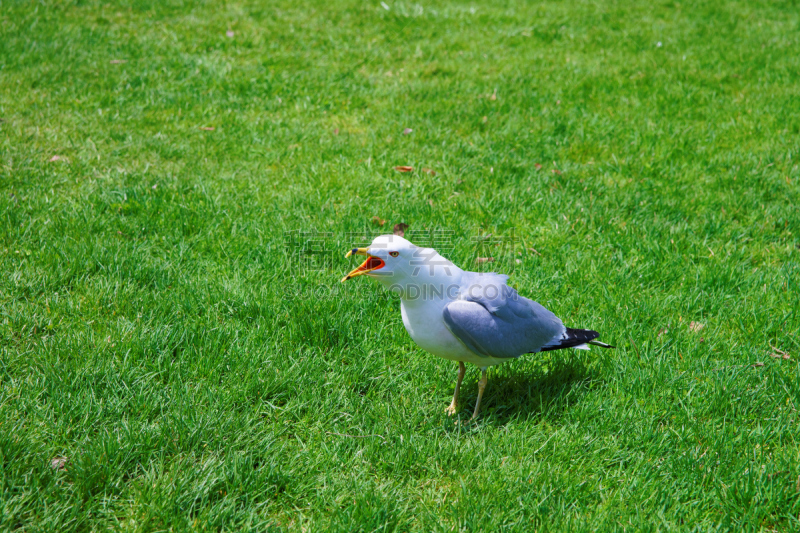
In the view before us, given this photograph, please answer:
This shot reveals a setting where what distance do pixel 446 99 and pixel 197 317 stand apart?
4290 millimetres

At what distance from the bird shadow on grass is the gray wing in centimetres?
32

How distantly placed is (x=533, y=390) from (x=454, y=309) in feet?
2.63

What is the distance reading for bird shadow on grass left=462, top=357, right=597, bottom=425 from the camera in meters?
3.06

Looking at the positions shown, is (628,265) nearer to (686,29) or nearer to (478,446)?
(478,446)

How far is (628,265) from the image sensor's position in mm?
4098

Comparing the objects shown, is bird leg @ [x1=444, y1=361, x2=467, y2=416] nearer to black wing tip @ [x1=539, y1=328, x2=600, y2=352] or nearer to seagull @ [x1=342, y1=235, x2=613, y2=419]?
seagull @ [x1=342, y1=235, x2=613, y2=419]

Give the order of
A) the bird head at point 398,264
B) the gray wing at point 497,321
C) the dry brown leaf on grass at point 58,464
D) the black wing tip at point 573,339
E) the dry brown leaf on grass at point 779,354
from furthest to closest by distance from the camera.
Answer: the dry brown leaf on grass at point 779,354
the black wing tip at point 573,339
the gray wing at point 497,321
the bird head at point 398,264
the dry brown leaf on grass at point 58,464

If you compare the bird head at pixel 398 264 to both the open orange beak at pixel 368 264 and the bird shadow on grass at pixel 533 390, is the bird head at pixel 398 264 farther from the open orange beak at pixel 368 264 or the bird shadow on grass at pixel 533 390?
the bird shadow on grass at pixel 533 390

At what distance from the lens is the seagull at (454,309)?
8.96 feet

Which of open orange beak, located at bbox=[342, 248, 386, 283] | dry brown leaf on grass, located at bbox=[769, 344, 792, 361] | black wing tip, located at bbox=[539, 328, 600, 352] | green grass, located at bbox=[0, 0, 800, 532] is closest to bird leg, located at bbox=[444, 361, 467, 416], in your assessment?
green grass, located at bbox=[0, 0, 800, 532]

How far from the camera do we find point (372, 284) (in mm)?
3953

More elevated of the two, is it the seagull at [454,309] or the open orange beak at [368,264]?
the open orange beak at [368,264]

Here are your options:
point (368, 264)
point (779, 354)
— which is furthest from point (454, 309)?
point (779, 354)

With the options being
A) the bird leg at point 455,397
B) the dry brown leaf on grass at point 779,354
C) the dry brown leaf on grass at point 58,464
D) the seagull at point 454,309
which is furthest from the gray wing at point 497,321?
the dry brown leaf on grass at point 58,464
